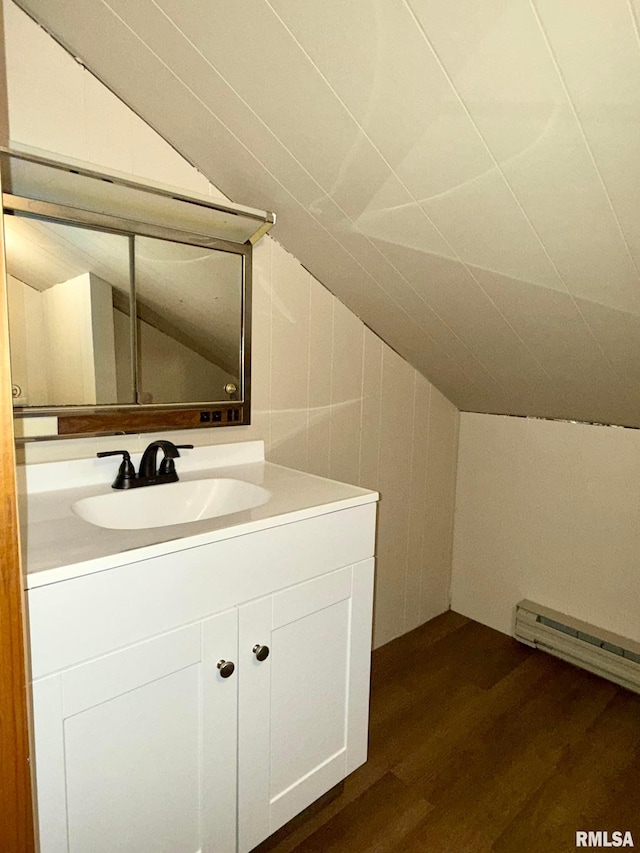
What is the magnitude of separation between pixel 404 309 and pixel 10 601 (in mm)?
1562

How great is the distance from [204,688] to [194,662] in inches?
2.8

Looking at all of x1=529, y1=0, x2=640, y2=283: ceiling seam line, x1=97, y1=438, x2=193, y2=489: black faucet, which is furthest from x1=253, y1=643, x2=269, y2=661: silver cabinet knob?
x1=529, y1=0, x2=640, y2=283: ceiling seam line

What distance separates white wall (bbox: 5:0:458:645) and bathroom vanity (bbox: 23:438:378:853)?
0.43 m

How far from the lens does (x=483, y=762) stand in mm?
1707

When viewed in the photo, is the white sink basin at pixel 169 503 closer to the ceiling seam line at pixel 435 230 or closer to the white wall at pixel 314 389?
the white wall at pixel 314 389

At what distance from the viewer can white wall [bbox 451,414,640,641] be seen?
214cm

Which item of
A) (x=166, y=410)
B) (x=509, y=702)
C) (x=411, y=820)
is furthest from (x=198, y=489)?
(x=509, y=702)

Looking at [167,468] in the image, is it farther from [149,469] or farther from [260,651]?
[260,651]

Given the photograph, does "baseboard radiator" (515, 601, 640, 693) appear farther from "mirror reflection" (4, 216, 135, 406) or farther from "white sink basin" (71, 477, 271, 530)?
"mirror reflection" (4, 216, 135, 406)

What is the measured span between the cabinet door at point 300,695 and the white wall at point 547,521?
1233mm

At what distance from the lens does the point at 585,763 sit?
171 centimetres

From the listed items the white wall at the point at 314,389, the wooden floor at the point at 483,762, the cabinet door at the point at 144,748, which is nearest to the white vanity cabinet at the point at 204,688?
the cabinet door at the point at 144,748

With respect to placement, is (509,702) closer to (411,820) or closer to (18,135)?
(411,820)

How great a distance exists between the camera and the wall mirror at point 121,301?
1307mm
